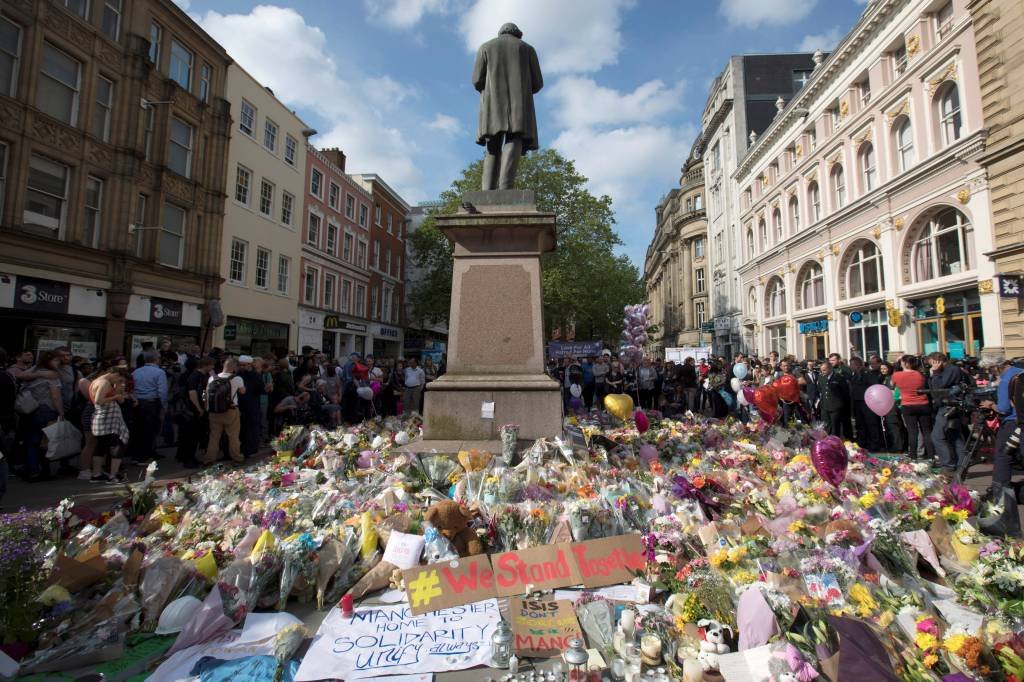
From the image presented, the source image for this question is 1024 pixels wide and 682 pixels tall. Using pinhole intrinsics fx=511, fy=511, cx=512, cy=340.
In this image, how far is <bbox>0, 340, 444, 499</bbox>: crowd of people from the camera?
6.53m

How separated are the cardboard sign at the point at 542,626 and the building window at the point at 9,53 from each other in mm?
18544

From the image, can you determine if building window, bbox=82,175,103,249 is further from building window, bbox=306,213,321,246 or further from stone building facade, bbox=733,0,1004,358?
stone building facade, bbox=733,0,1004,358

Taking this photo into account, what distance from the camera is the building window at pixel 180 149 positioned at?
58.9ft

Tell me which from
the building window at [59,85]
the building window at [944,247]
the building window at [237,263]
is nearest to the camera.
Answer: the building window at [59,85]

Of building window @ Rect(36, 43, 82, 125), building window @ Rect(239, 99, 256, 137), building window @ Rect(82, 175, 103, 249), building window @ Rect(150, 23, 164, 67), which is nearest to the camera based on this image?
building window @ Rect(36, 43, 82, 125)

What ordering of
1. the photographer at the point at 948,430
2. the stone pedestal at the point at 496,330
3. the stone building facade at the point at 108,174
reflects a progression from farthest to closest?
the stone building facade at the point at 108,174 < the photographer at the point at 948,430 < the stone pedestal at the point at 496,330

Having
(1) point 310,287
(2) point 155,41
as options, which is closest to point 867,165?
(1) point 310,287

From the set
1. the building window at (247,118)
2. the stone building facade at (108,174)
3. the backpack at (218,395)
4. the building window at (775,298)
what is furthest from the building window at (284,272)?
the building window at (775,298)

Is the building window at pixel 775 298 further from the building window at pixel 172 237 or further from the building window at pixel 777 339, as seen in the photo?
the building window at pixel 172 237

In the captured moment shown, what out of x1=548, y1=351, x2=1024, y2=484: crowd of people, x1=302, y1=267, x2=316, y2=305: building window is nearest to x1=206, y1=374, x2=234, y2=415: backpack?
x1=548, y1=351, x2=1024, y2=484: crowd of people

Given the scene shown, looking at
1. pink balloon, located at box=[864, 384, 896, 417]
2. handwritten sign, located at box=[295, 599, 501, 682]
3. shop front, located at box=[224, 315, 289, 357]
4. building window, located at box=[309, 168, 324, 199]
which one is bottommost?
handwritten sign, located at box=[295, 599, 501, 682]

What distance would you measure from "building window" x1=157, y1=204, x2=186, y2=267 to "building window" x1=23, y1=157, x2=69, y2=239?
286 cm

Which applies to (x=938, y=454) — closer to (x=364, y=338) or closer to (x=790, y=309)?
(x=790, y=309)

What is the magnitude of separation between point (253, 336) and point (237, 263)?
3150mm
